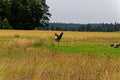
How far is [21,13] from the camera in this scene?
100 meters

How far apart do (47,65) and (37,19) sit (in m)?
92.8

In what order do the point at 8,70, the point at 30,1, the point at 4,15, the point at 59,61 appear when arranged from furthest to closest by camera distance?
1. the point at 30,1
2. the point at 4,15
3. the point at 59,61
4. the point at 8,70

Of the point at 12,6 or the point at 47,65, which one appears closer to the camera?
the point at 47,65

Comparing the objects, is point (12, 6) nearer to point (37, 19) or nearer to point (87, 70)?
point (37, 19)

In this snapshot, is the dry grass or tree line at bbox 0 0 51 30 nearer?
the dry grass

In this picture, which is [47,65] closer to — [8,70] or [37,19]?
[8,70]

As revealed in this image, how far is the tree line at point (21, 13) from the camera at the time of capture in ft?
324

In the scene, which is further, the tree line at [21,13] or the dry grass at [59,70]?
the tree line at [21,13]

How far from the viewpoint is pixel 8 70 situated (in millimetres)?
11250

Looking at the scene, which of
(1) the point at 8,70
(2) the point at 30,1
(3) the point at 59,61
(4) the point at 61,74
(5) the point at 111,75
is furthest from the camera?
(2) the point at 30,1

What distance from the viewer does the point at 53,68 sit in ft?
37.8

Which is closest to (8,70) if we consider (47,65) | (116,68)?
(47,65)

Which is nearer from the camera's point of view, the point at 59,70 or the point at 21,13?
the point at 59,70

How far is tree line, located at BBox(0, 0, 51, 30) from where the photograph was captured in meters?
98.7
